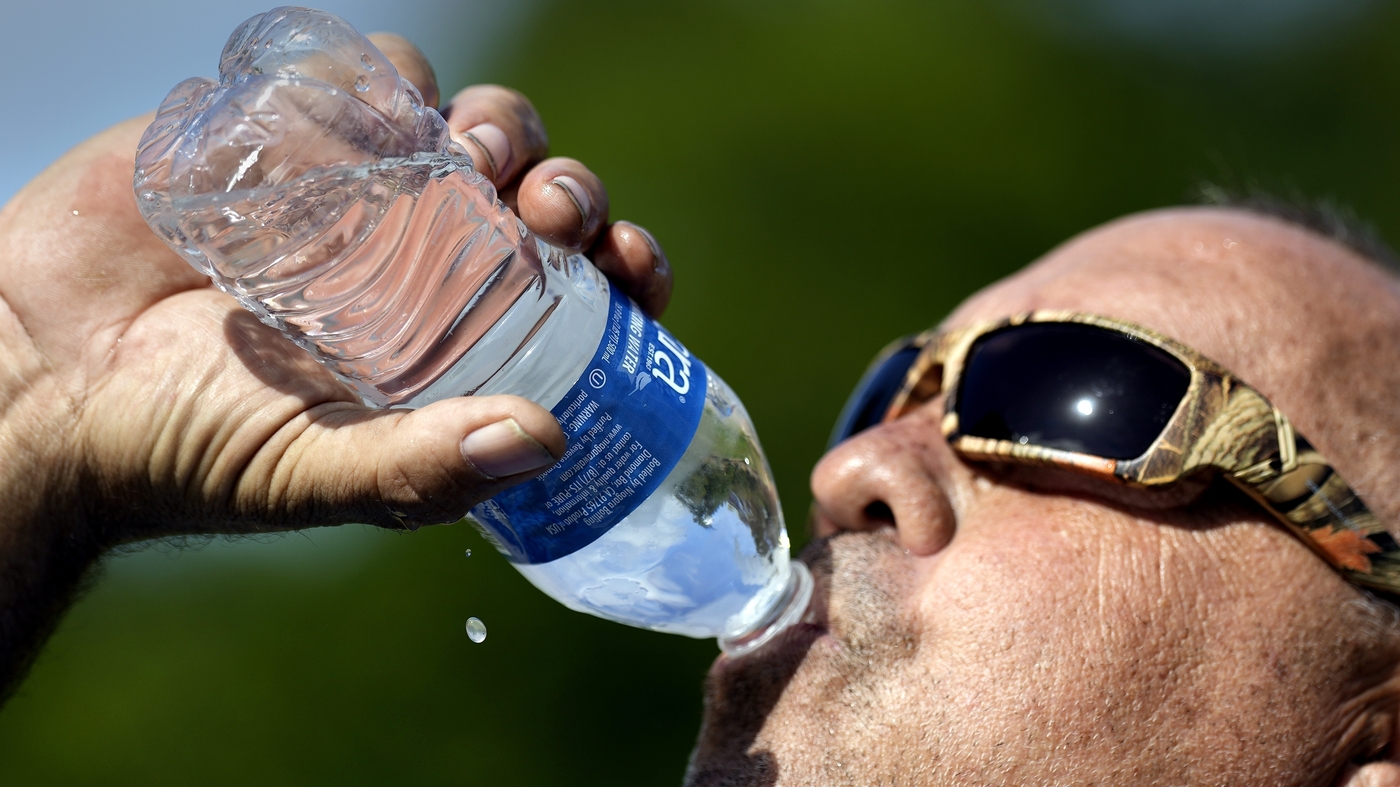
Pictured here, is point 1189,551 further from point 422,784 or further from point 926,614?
point 422,784

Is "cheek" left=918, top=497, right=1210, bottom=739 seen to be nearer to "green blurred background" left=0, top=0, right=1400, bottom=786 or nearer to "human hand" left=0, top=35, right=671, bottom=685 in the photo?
"human hand" left=0, top=35, right=671, bottom=685

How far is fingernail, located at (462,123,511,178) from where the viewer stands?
2016mm

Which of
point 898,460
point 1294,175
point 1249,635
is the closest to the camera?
point 1249,635

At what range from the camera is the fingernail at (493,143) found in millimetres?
2016

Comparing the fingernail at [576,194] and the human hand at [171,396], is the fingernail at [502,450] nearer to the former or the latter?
the human hand at [171,396]

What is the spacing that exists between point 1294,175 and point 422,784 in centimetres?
990

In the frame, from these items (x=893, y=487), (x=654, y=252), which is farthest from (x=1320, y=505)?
(x=654, y=252)

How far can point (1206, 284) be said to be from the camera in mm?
2402

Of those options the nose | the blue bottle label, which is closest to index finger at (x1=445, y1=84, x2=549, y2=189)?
the blue bottle label

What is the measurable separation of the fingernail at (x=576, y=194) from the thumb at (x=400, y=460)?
56cm

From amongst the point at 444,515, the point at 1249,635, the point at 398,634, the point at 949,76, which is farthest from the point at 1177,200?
the point at 444,515

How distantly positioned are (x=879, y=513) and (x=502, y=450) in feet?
3.98

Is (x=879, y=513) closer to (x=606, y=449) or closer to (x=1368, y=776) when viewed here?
(x=606, y=449)

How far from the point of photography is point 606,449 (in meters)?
1.57
